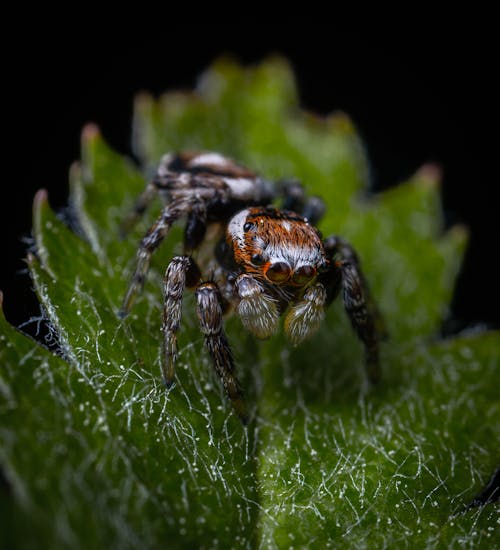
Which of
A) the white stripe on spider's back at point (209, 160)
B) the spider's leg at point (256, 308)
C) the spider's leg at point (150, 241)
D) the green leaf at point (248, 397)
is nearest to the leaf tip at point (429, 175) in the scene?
the green leaf at point (248, 397)

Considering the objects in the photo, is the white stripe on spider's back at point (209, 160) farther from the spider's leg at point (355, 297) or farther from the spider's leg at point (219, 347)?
the spider's leg at point (219, 347)

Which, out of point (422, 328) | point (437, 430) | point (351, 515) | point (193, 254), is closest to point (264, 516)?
point (351, 515)

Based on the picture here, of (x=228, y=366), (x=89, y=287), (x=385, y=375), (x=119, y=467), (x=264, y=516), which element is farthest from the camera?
(x=385, y=375)

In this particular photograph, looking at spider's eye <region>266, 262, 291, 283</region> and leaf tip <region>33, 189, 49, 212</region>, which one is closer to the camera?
spider's eye <region>266, 262, 291, 283</region>

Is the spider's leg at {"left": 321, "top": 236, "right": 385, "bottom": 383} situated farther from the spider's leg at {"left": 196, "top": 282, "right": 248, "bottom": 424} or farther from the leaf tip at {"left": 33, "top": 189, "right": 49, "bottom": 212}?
the leaf tip at {"left": 33, "top": 189, "right": 49, "bottom": 212}

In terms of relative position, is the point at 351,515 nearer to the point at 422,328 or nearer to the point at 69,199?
the point at 422,328

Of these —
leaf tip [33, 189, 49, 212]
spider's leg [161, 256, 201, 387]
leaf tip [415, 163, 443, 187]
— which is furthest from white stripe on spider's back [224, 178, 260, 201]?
leaf tip [415, 163, 443, 187]
